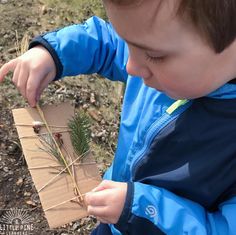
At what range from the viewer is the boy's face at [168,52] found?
1.06 m

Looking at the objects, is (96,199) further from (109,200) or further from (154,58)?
(154,58)

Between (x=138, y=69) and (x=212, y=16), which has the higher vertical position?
(x=212, y=16)

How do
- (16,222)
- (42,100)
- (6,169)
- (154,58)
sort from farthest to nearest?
(42,100) → (6,169) → (16,222) → (154,58)

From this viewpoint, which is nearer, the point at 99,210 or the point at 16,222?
the point at 99,210

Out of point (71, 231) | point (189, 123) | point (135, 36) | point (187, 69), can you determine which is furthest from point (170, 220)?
point (71, 231)

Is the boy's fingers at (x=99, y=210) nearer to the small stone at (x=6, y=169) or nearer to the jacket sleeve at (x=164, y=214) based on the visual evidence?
the jacket sleeve at (x=164, y=214)

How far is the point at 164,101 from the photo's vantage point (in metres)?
1.42

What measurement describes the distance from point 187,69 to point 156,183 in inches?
15.0

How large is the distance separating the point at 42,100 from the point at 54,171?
1105 mm

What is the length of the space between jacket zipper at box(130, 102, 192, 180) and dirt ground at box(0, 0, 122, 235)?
0.73 meters

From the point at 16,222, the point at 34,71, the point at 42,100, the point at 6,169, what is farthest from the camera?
the point at 42,100

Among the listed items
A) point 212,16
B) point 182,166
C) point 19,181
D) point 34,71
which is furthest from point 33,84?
point 19,181

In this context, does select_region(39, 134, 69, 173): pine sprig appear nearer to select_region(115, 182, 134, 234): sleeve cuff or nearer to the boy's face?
select_region(115, 182, 134, 234): sleeve cuff

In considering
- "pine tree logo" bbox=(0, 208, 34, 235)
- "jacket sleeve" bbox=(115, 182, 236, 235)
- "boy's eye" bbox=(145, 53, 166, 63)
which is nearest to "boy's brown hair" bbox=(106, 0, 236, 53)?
"boy's eye" bbox=(145, 53, 166, 63)
